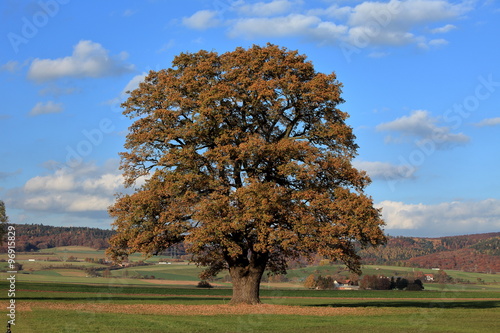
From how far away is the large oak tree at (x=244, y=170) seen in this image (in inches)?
1474

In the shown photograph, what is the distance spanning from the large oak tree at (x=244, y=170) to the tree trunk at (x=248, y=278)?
7 centimetres

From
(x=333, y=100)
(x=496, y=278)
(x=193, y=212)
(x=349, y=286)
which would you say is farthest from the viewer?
(x=496, y=278)

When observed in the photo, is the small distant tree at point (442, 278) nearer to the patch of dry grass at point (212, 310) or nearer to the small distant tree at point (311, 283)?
the small distant tree at point (311, 283)

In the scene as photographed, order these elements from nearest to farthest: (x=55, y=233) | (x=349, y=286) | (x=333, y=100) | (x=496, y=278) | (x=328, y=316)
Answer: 1. (x=328, y=316)
2. (x=333, y=100)
3. (x=349, y=286)
4. (x=496, y=278)
5. (x=55, y=233)

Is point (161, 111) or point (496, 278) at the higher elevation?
point (161, 111)

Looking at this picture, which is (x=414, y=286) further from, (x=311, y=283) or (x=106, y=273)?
(x=106, y=273)

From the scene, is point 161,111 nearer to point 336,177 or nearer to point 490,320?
point 336,177

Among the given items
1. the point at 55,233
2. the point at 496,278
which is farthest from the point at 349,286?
the point at 55,233

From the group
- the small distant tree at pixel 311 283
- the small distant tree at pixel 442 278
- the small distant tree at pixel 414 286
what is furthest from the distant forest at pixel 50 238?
the small distant tree at pixel 414 286

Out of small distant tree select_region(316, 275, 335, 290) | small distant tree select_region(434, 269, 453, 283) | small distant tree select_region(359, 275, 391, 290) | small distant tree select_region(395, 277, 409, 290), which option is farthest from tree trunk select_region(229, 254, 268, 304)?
small distant tree select_region(434, 269, 453, 283)

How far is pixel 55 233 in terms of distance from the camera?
192m

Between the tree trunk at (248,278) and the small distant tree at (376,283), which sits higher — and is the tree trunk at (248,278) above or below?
above

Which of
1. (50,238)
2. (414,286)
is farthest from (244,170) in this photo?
(50,238)

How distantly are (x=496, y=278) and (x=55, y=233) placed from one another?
13231 centimetres
